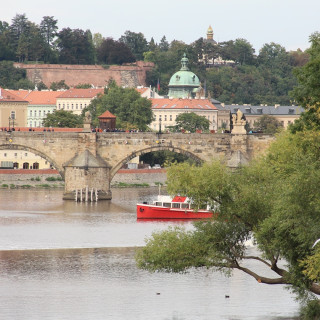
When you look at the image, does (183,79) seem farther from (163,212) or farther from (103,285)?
(103,285)

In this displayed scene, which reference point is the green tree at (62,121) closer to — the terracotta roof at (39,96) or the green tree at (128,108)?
the green tree at (128,108)

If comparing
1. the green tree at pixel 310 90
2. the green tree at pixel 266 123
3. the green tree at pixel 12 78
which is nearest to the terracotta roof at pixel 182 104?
the green tree at pixel 266 123

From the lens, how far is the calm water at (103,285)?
46.8 meters

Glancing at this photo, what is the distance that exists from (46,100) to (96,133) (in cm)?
8771

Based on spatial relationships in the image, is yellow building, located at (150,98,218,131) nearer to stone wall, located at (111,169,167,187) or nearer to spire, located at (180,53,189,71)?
Result: spire, located at (180,53,189,71)

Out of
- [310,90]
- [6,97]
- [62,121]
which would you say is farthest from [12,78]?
[310,90]

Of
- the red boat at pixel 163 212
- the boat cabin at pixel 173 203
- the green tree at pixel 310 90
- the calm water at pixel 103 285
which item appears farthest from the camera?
the boat cabin at pixel 173 203

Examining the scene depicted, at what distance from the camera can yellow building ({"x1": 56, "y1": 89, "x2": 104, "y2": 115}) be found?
178 m

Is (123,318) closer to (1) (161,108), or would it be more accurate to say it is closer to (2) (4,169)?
(2) (4,169)

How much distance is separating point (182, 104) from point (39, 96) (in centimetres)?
1966

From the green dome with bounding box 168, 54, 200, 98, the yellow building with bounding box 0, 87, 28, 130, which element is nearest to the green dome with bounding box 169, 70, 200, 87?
the green dome with bounding box 168, 54, 200, 98

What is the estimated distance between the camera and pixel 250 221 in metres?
44.1

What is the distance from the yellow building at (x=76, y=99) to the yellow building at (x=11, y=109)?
76.2 feet

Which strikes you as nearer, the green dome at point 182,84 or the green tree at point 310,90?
the green tree at point 310,90
